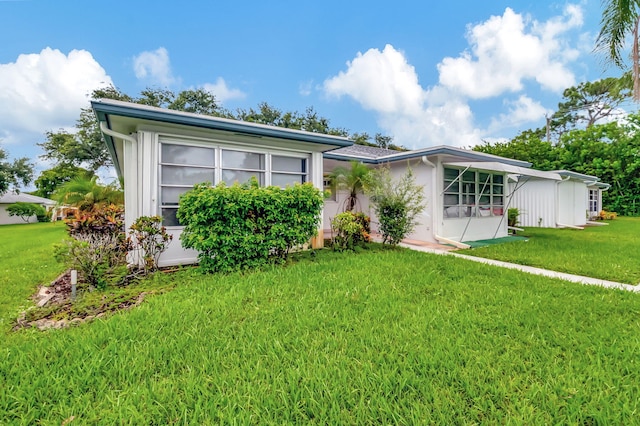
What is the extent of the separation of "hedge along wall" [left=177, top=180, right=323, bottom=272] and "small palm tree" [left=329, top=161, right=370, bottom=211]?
3775 mm

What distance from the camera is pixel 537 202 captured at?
15.3m

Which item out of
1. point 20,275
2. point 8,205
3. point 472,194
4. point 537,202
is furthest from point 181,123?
point 8,205

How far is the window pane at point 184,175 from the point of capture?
6.21 meters

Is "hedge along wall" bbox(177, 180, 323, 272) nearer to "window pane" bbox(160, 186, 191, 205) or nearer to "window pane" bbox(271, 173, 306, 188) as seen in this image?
"window pane" bbox(160, 186, 191, 205)

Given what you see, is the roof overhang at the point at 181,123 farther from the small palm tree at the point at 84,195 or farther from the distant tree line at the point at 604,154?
the distant tree line at the point at 604,154

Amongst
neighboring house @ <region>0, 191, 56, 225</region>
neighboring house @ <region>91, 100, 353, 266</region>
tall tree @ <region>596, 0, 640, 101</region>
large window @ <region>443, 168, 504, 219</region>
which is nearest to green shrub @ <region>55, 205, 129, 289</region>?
neighboring house @ <region>91, 100, 353, 266</region>

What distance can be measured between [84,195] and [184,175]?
4.60 metres

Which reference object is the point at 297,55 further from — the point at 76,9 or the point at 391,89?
Result: the point at 76,9

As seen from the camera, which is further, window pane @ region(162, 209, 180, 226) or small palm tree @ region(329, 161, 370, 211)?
small palm tree @ region(329, 161, 370, 211)

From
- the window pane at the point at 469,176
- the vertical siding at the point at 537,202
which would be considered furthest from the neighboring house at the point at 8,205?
the vertical siding at the point at 537,202

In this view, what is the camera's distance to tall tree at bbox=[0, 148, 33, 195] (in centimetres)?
2688

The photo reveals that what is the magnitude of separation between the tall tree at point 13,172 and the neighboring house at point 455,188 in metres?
33.2

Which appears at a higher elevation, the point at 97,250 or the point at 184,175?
the point at 184,175

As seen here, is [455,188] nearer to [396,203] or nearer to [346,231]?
[396,203]
